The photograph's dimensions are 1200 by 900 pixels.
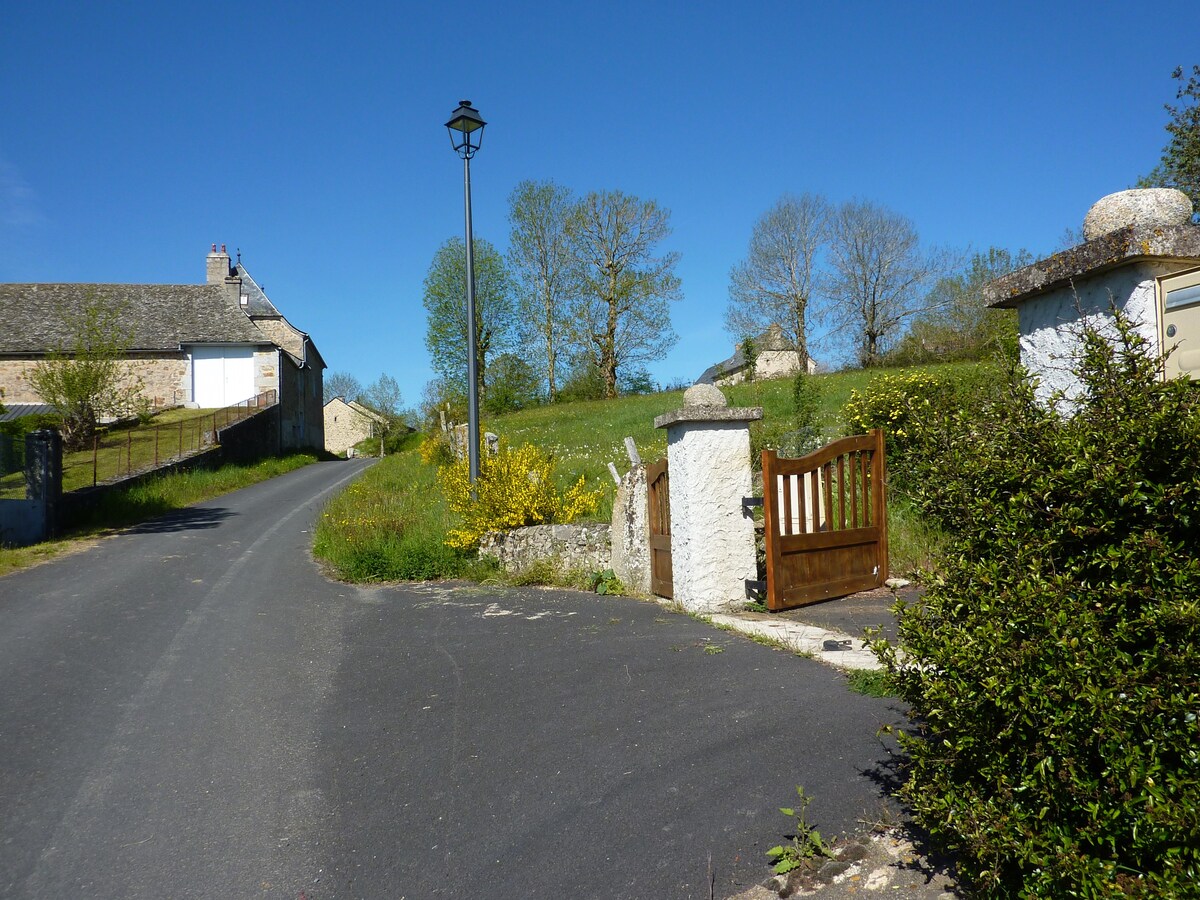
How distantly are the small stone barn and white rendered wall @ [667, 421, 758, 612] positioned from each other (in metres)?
3.74

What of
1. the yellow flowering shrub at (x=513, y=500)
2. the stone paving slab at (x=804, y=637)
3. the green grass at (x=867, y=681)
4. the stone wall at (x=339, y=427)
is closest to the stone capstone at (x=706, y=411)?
the stone paving slab at (x=804, y=637)

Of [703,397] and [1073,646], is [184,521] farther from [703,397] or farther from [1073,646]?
[1073,646]

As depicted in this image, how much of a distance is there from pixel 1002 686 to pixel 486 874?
211 cm

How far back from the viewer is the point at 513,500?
11000 millimetres

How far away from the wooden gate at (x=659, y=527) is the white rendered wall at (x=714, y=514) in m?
0.63

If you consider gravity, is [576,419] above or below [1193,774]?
above

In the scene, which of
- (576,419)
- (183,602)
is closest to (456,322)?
(576,419)

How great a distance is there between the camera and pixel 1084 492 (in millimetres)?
2363

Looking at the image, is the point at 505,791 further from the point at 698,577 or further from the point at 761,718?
the point at 698,577

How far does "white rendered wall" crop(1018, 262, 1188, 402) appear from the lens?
3436mm

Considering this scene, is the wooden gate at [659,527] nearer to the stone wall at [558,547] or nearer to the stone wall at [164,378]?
the stone wall at [558,547]

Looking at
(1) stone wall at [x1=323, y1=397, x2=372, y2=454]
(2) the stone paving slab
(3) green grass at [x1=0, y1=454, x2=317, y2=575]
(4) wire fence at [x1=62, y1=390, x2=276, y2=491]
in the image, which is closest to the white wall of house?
(4) wire fence at [x1=62, y1=390, x2=276, y2=491]

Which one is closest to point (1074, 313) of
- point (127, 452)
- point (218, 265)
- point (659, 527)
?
point (659, 527)

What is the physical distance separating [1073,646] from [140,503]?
19765 mm
